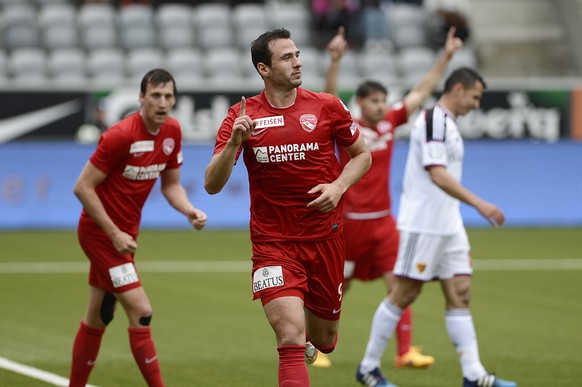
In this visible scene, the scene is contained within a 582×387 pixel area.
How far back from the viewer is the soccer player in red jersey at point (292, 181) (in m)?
7.12

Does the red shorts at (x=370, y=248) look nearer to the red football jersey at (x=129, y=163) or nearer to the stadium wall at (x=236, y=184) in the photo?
the red football jersey at (x=129, y=163)

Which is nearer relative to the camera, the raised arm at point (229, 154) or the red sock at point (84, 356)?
the raised arm at point (229, 154)

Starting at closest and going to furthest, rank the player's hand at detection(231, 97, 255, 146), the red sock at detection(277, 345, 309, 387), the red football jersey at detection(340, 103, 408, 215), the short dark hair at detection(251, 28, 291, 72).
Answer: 1. the player's hand at detection(231, 97, 255, 146)
2. the red sock at detection(277, 345, 309, 387)
3. the short dark hair at detection(251, 28, 291, 72)
4. the red football jersey at detection(340, 103, 408, 215)

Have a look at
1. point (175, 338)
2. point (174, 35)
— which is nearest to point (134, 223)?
point (175, 338)

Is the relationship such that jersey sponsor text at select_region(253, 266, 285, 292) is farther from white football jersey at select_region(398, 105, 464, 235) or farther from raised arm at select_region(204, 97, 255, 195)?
white football jersey at select_region(398, 105, 464, 235)

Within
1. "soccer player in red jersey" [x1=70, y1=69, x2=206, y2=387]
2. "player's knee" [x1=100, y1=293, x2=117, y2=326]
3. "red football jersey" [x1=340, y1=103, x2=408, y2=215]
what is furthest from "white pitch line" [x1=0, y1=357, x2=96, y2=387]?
"red football jersey" [x1=340, y1=103, x2=408, y2=215]

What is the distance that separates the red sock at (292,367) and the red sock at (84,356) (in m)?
2.08

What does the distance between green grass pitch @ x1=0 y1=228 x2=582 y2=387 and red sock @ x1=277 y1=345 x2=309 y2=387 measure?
2437 mm

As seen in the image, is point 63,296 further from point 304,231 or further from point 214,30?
point 214,30

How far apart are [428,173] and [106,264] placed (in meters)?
2.74

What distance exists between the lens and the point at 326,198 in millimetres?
6926

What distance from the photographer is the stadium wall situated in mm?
21141

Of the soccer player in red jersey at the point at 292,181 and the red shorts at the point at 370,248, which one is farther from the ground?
the soccer player in red jersey at the point at 292,181

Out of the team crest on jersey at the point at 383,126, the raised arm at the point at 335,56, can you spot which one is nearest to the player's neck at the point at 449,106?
the raised arm at the point at 335,56
